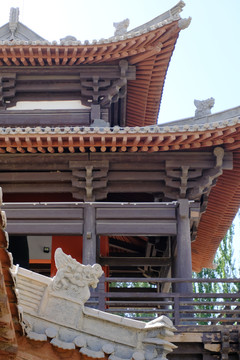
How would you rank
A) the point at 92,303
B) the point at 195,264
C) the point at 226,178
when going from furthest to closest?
1. the point at 195,264
2. the point at 226,178
3. the point at 92,303

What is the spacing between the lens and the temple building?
735 centimetres

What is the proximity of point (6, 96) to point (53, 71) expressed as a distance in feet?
4.32

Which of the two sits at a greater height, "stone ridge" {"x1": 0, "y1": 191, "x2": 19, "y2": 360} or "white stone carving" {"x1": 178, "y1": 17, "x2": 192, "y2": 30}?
"white stone carving" {"x1": 178, "y1": 17, "x2": 192, "y2": 30}

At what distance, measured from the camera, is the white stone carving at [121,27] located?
649 inches

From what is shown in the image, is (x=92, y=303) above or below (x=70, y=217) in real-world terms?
below

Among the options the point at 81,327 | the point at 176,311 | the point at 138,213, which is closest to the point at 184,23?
the point at 138,213

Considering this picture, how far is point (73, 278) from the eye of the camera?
24.3ft

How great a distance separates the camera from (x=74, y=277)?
743cm

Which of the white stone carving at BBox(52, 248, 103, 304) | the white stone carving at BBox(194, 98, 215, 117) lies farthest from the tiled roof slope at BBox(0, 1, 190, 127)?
the white stone carving at BBox(52, 248, 103, 304)

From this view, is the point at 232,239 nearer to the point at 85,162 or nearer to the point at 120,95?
the point at 120,95

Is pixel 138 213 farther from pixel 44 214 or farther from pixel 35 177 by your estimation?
pixel 35 177

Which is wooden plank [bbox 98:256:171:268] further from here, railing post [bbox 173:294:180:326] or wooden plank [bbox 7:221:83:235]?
railing post [bbox 173:294:180:326]

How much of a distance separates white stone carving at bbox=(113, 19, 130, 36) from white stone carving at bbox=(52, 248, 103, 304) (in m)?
10.0

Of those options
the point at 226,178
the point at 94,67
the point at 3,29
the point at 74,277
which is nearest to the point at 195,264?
the point at 226,178
